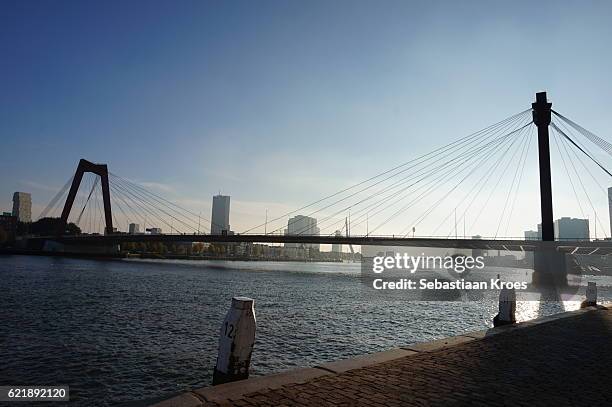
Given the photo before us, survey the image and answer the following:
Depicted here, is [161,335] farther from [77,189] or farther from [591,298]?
[77,189]

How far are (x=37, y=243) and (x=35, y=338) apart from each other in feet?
365

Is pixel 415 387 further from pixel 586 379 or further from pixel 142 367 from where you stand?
pixel 142 367

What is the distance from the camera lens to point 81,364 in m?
11.1

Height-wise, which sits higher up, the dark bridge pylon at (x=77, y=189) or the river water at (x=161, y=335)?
the dark bridge pylon at (x=77, y=189)

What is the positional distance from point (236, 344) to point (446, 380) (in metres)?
3.03

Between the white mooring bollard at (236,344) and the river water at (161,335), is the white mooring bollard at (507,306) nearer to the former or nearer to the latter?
the river water at (161,335)

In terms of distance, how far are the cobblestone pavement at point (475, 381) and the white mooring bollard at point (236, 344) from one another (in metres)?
0.67

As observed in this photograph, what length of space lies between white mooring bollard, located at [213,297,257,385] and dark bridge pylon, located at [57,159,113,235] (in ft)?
322

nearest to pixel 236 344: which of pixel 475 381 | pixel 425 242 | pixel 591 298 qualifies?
pixel 475 381

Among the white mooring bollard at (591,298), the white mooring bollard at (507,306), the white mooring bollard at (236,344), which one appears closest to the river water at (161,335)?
the white mooring bollard at (236,344)

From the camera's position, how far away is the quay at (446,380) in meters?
5.03

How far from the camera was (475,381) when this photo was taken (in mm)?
5980

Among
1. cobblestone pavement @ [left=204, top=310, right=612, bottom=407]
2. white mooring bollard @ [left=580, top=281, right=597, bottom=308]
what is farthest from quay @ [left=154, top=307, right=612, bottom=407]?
white mooring bollard @ [left=580, top=281, right=597, bottom=308]

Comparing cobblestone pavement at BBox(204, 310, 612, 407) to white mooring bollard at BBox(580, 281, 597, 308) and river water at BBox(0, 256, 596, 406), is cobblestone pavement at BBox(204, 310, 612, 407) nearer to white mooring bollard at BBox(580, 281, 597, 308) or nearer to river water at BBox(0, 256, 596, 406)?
river water at BBox(0, 256, 596, 406)
